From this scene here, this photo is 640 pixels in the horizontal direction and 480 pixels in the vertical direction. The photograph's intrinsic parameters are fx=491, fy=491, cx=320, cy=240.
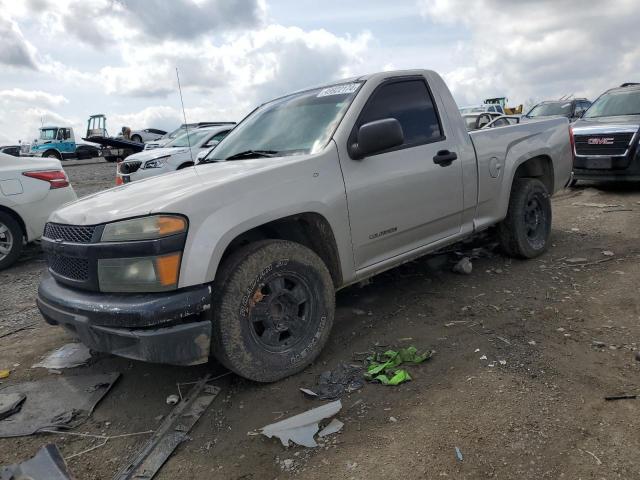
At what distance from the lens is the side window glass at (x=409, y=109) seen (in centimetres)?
361

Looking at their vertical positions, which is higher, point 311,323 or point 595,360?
point 311,323

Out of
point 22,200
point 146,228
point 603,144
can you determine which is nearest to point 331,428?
point 146,228

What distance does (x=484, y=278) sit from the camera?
462cm

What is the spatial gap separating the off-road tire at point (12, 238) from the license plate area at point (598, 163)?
354 inches

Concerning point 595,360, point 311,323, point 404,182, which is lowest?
point 595,360

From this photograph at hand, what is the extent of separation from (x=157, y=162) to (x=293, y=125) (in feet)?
23.1

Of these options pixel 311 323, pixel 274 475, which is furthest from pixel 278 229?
pixel 274 475

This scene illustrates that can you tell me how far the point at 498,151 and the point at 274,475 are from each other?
11.2 ft

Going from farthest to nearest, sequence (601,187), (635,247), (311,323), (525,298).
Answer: (601,187) → (635,247) → (525,298) → (311,323)

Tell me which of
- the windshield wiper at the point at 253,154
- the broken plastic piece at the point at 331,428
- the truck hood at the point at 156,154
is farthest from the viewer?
the truck hood at the point at 156,154

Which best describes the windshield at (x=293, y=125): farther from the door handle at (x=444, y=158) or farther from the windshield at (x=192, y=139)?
the windshield at (x=192, y=139)

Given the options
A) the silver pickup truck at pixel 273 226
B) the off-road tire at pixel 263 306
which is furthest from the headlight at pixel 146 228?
the off-road tire at pixel 263 306

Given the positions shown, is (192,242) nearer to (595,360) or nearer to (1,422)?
(1,422)

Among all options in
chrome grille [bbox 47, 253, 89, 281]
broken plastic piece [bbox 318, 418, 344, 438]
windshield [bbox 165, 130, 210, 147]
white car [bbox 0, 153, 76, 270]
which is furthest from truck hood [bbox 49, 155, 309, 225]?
windshield [bbox 165, 130, 210, 147]
